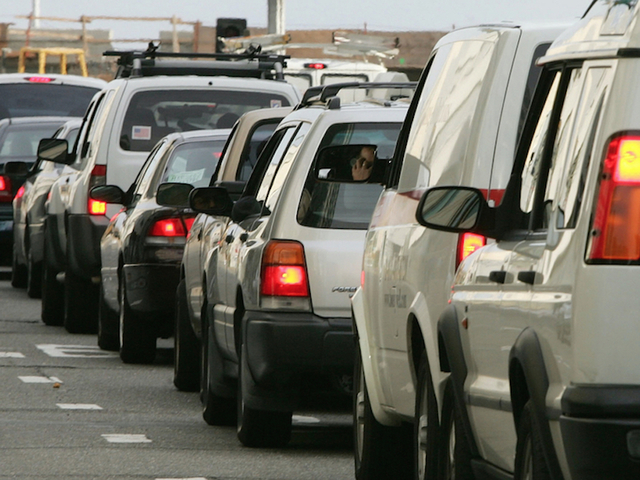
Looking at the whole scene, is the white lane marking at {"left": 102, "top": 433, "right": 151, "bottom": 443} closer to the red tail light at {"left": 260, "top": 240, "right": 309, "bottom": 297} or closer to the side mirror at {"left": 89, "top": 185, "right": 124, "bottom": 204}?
the red tail light at {"left": 260, "top": 240, "right": 309, "bottom": 297}

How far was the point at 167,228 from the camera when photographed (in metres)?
13.0

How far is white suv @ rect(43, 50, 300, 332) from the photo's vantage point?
595 inches

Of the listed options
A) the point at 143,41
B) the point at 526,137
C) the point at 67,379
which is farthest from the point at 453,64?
the point at 143,41

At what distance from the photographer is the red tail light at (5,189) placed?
22.5 meters

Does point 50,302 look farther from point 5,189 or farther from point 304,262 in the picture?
point 304,262

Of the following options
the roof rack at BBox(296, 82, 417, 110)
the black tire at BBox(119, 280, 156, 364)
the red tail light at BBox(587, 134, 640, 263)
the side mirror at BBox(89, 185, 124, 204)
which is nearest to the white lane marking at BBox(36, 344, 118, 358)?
the black tire at BBox(119, 280, 156, 364)

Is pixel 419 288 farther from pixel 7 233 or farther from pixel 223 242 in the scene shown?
pixel 7 233

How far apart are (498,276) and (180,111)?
10.4 m

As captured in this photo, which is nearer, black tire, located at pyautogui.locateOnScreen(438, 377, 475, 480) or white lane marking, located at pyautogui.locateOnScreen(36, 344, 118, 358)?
black tire, located at pyautogui.locateOnScreen(438, 377, 475, 480)

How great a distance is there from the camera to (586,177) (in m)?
4.46

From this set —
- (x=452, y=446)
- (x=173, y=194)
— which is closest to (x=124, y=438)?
(x=173, y=194)

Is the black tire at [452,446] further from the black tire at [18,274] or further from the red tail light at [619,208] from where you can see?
the black tire at [18,274]

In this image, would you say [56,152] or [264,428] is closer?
[264,428]

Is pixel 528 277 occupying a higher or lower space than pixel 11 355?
higher
